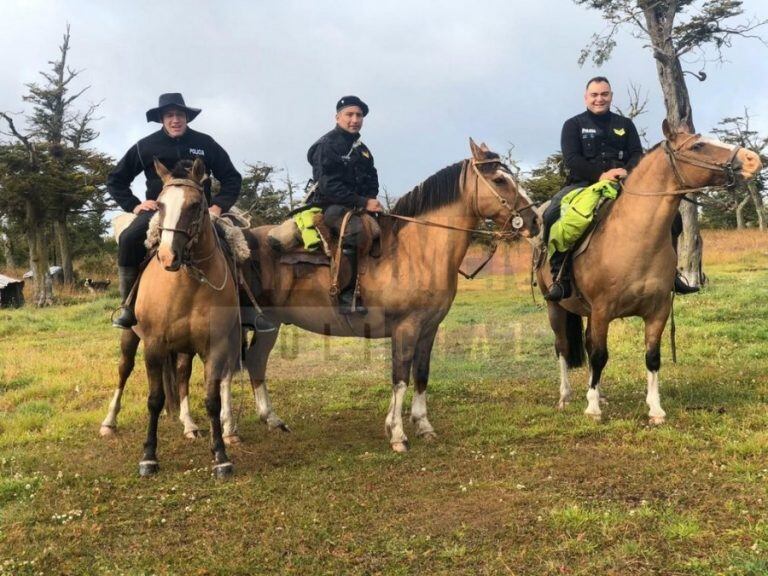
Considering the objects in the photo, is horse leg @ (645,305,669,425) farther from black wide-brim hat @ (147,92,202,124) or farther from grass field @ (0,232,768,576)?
black wide-brim hat @ (147,92,202,124)

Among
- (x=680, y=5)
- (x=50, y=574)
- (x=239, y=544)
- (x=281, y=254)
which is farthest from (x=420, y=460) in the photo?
(x=680, y=5)

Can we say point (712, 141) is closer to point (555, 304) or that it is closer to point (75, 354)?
point (555, 304)

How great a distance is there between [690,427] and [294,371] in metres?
6.63

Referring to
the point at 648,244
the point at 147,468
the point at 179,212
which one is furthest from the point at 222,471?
the point at 648,244

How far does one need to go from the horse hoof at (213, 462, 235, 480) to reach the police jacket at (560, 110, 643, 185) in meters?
5.18

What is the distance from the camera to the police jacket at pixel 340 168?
→ 6.06m

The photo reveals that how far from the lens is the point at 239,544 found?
12.7ft

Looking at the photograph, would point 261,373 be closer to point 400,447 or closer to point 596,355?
point 400,447

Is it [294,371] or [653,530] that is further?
[294,371]

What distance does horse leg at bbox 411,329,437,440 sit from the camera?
6270 millimetres

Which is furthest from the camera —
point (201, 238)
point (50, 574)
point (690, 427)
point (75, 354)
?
point (75, 354)

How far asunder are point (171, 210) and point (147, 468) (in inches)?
94.0

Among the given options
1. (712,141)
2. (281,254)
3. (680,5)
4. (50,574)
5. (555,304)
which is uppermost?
(680,5)

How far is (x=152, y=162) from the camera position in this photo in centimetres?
611
